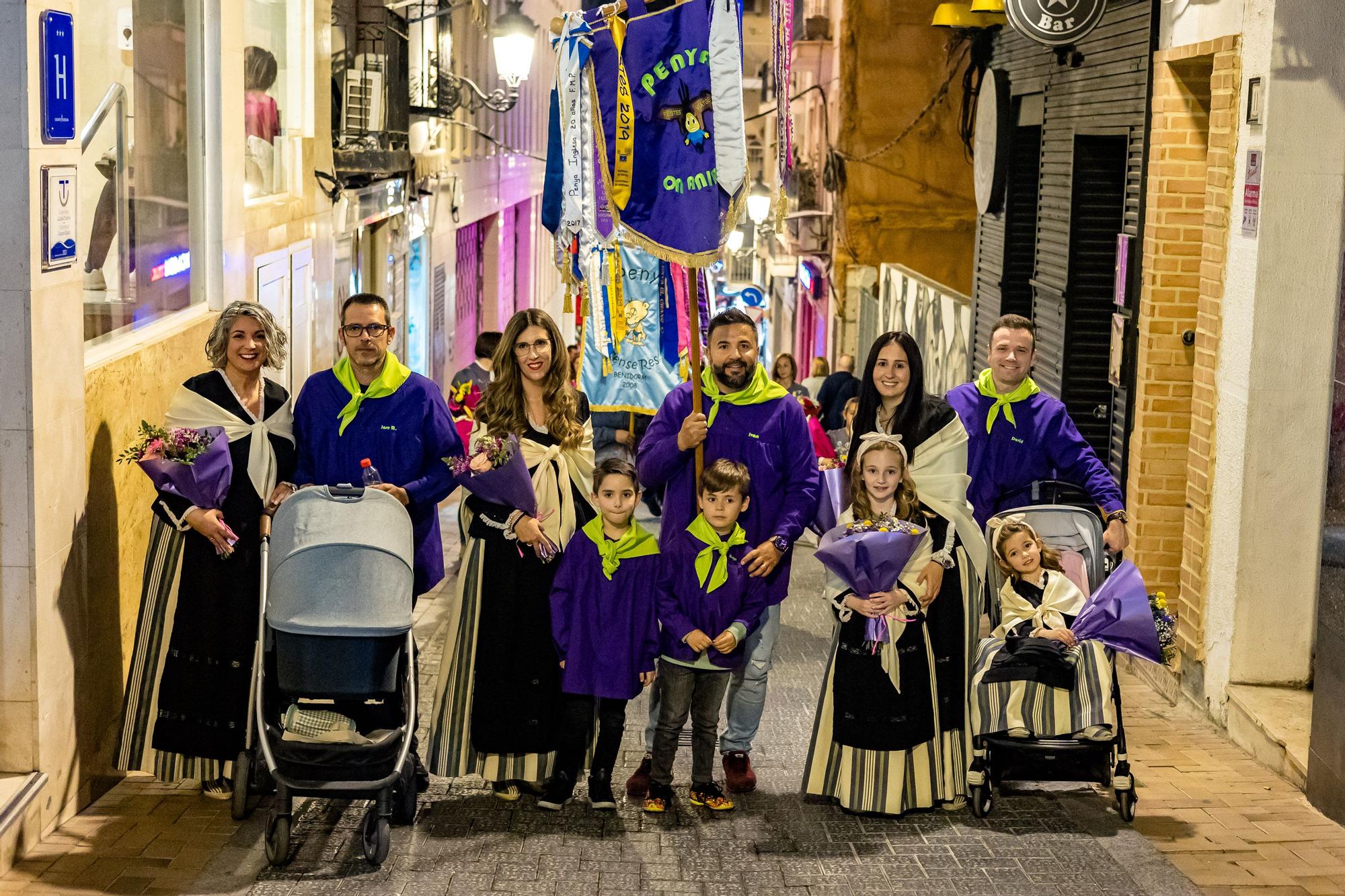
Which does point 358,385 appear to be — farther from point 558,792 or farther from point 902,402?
point 902,402

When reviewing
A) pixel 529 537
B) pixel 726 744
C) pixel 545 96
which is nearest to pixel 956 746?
pixel 726 744

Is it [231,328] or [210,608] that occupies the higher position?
[231,328]

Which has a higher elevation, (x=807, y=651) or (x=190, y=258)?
(x=190, y=258)

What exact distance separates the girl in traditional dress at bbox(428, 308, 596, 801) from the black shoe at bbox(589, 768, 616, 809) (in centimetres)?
20

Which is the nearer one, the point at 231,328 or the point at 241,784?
the point at 241,784

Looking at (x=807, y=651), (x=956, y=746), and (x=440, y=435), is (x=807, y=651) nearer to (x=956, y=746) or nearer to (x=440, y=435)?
(x=956, y=746)

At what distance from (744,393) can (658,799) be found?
1.58m

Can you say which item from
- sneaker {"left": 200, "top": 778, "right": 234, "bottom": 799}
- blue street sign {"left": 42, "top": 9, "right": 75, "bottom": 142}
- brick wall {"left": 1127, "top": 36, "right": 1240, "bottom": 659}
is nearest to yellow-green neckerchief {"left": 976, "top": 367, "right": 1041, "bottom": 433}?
brick wall {"left": 1127, "top": 36, "right": 1240, "bottom": 659}

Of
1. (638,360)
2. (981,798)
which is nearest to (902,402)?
(981,798)

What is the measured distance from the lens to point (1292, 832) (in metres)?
5.92

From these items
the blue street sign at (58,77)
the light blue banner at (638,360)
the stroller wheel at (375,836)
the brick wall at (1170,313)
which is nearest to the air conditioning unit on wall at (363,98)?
the light blue banner at (638,360)

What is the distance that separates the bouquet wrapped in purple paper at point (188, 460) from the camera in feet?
18.8

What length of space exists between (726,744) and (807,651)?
97.3 inches

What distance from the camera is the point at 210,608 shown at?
5980 millimetres
